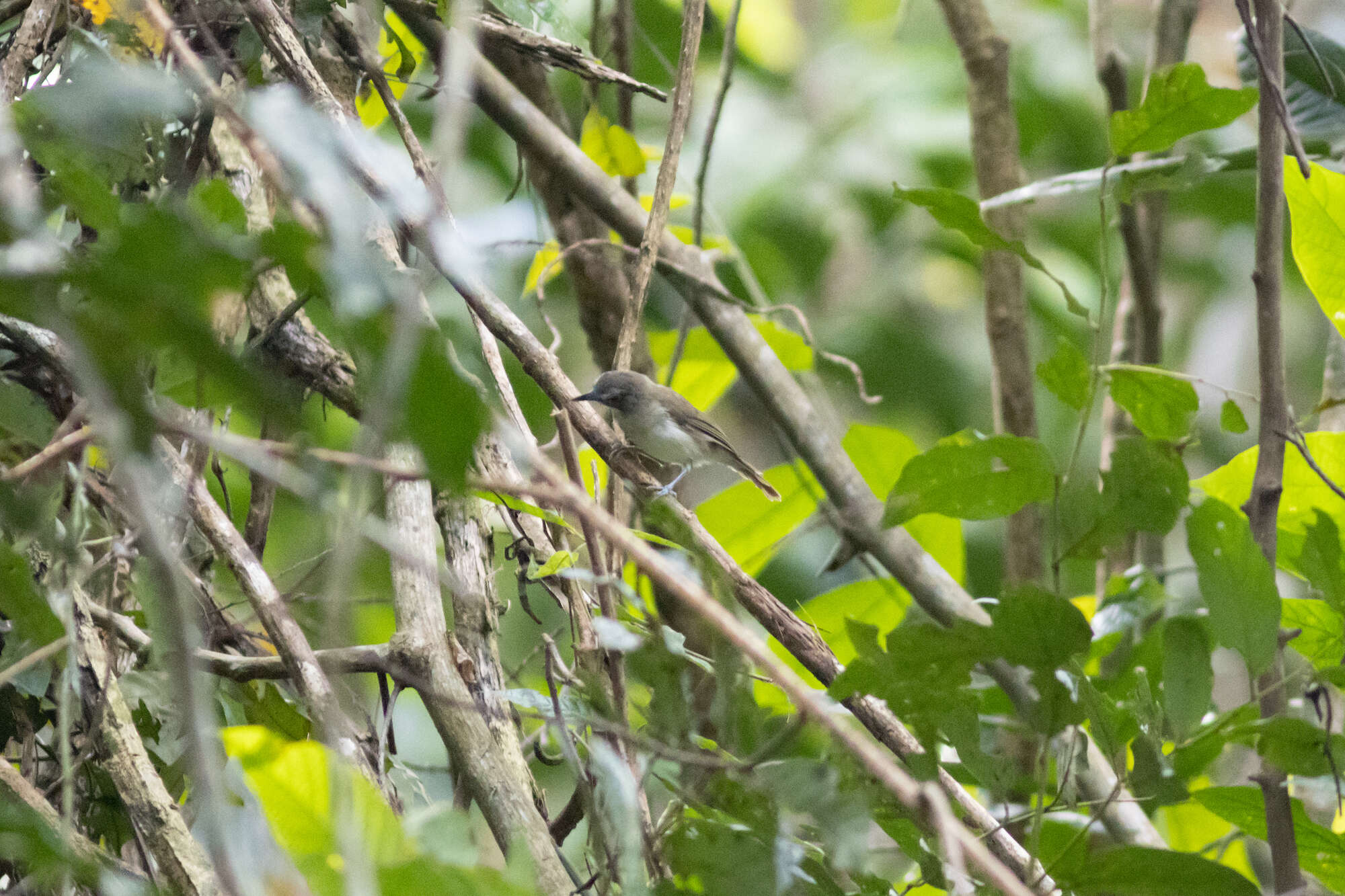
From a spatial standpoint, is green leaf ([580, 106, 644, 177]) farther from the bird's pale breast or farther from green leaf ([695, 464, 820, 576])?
green leaf ([695, 464, 820, 576])

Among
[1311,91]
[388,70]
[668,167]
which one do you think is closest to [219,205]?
[668,167]

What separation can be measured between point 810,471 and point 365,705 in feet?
3.37

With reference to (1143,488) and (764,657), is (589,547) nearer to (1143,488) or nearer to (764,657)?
(764,657)

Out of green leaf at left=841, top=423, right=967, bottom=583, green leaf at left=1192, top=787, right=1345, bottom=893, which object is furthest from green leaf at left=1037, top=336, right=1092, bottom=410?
green leaf at left=841, top=423, right=967, bottom=583

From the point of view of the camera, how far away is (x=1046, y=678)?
2.93ft

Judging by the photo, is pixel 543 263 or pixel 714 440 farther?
pixel 714 440

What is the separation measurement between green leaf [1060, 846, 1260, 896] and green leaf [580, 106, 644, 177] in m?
1.64

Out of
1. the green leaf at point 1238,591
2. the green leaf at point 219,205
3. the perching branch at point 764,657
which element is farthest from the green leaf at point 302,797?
the green leaf at point 1238,591

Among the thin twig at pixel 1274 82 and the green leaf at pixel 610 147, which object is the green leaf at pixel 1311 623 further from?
the green leaf at pixel 610 147

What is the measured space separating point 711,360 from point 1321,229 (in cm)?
133

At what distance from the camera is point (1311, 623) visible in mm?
1348

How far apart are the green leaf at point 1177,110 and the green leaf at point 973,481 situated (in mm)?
384

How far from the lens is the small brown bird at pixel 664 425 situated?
225 centimetres

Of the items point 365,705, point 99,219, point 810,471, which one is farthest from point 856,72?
point 99,219
